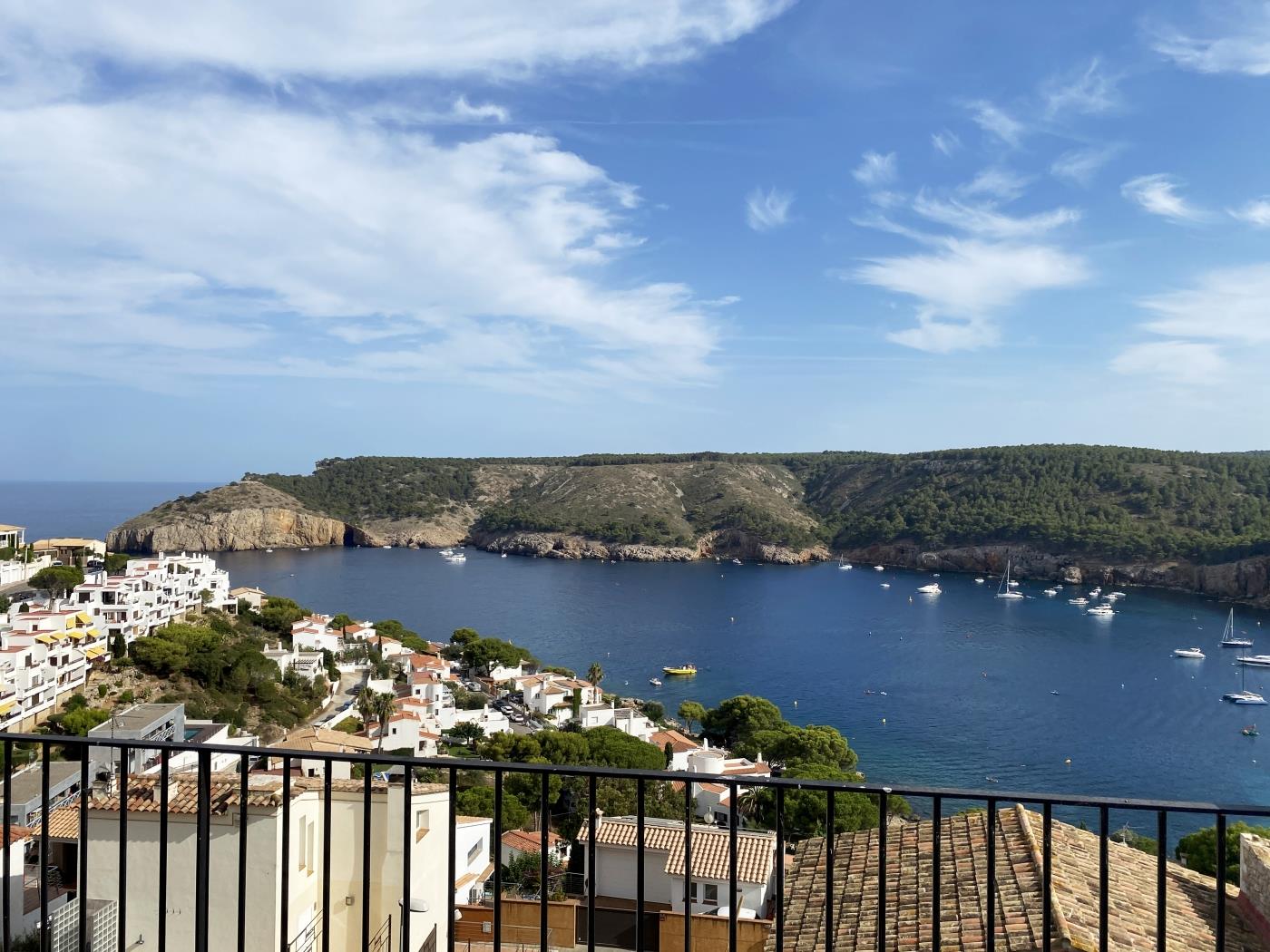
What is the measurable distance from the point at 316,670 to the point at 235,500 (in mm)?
65385

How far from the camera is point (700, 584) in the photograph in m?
70.1

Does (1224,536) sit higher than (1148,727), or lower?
higher

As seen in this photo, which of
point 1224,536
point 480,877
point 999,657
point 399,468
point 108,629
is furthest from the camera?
point 399,468

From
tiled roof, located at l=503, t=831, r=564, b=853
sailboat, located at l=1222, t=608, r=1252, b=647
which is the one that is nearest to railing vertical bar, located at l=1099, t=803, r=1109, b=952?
tiled roof, located at l=503, t=831, r=564, b=853

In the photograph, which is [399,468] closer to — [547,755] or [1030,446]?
[1030,446]

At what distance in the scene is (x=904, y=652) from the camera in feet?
148

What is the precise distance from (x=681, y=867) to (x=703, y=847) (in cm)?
49

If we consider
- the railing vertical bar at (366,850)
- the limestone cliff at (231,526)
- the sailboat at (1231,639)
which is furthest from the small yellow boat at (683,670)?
the limestone cliff at (231,526)

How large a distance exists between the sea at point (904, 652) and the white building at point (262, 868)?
15.3m

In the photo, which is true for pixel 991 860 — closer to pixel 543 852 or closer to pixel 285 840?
pixel 543 852

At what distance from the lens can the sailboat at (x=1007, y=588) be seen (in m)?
62.2

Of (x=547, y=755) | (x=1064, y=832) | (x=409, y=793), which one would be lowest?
(x=547, y=755)

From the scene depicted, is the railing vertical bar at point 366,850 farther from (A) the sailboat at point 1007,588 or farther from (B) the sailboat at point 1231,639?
(A) the sailboat at point 1007,588

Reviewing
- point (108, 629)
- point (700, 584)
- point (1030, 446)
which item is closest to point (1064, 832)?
point (108, 629)
